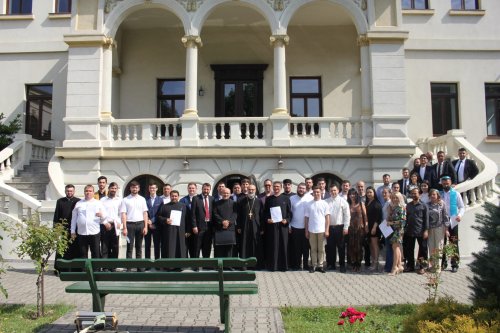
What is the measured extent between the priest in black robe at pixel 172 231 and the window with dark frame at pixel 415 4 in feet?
45.9

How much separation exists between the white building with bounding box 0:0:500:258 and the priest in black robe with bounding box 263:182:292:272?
4.15 metres

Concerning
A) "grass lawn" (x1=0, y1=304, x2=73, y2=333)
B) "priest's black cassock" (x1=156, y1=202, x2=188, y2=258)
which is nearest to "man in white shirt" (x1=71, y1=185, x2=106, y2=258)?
"priest's black cassock" (x1=156, y1=202, x2=188, y2=258)

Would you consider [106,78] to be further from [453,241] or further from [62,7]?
[453,241]

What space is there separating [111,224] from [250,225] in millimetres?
3206

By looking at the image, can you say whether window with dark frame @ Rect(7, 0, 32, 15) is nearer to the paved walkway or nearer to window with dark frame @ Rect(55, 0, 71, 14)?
window with dark frame @ Rect(55, 0, 71, 14)

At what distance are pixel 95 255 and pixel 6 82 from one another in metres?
12.8

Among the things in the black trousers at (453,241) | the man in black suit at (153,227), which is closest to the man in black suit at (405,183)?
the black trousers at (453,241)

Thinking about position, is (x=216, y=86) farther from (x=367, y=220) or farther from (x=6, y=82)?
(x=367, y=220)

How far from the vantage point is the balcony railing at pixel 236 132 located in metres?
15.2

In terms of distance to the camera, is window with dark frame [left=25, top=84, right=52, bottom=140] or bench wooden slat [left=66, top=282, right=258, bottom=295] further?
window with dark frame [left=25, top=84, right=52, bottom=140]

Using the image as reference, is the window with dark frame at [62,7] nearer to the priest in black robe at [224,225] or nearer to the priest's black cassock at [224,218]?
the priest in black robe at [224,225]

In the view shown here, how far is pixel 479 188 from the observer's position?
1258cm

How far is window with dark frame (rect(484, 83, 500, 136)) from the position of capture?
62.0 feet

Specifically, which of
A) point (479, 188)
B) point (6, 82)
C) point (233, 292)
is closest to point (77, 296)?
point (233, 292)
